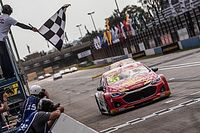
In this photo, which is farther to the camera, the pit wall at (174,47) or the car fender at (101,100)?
the pit wall at (174,47)

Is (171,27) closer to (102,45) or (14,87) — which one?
(102,45)

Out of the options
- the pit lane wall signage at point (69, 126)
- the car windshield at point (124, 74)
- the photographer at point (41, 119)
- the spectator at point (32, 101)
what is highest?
the spectator at point (32, 101)

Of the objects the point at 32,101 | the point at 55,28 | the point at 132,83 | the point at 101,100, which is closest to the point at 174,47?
the point at 101,100

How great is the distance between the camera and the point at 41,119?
7.82 m

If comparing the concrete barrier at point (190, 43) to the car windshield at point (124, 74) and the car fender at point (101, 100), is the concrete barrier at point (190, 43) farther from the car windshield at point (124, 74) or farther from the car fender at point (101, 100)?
the car fender at point (101, 100)

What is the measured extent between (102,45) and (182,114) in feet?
257

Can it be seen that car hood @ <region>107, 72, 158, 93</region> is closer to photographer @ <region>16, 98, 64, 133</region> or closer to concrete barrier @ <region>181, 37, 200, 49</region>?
photographer @ <region>16, 98, 64, 133</region>

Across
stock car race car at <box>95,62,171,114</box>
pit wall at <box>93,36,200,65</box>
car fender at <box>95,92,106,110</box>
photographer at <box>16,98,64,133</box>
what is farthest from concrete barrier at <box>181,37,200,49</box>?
photographer at <box>16,98,64,133</box>

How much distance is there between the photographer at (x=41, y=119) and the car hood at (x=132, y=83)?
7289mm

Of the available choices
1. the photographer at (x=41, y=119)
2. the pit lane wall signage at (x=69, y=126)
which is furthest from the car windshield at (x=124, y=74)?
the photographer at (x=41, y=119)

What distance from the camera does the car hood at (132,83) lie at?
1516 centimetres

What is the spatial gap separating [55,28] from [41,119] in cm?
472

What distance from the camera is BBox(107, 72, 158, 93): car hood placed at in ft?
49.7

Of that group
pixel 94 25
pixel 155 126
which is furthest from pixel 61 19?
pixel 94 25
